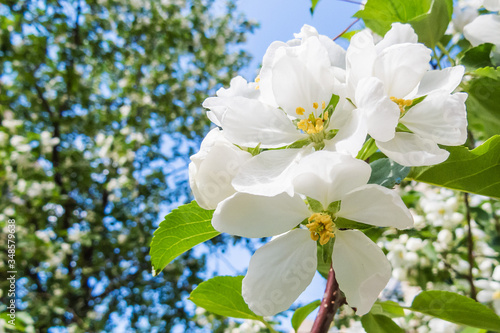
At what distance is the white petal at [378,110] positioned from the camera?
16.9 inches

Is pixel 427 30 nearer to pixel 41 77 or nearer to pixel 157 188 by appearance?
pixel 157 188

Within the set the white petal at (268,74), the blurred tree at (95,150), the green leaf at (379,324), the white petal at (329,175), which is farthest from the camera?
the blurred tree at (95,150)

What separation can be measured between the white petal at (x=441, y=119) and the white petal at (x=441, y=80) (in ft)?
0.13

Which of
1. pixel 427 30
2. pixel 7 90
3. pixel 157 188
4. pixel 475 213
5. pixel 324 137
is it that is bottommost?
pixel 475 213

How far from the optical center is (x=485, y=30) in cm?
81

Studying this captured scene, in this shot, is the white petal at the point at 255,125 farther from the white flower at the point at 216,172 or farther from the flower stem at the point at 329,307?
the flower stem at the point at 329,307

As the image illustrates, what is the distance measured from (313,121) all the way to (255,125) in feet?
0.25

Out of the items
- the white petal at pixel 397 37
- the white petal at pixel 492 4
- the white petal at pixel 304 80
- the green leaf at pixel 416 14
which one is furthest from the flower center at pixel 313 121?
the white petal at pixel 492 4

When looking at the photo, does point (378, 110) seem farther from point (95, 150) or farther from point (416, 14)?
point (95, 150)

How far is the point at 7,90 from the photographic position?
447 centimetres

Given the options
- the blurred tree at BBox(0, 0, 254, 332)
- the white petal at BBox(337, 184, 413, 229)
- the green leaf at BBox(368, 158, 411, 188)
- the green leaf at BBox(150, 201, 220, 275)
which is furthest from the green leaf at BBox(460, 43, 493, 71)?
the blurred tree at BBox(0, 0, 254, 332)

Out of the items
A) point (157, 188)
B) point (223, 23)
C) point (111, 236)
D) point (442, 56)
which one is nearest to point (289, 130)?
point (442, 56)

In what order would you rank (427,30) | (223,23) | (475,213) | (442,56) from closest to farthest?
1. (427,30)
2. (442,56)
3. (475,213)
4. (223,23)

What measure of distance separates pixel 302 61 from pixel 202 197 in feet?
0.69
